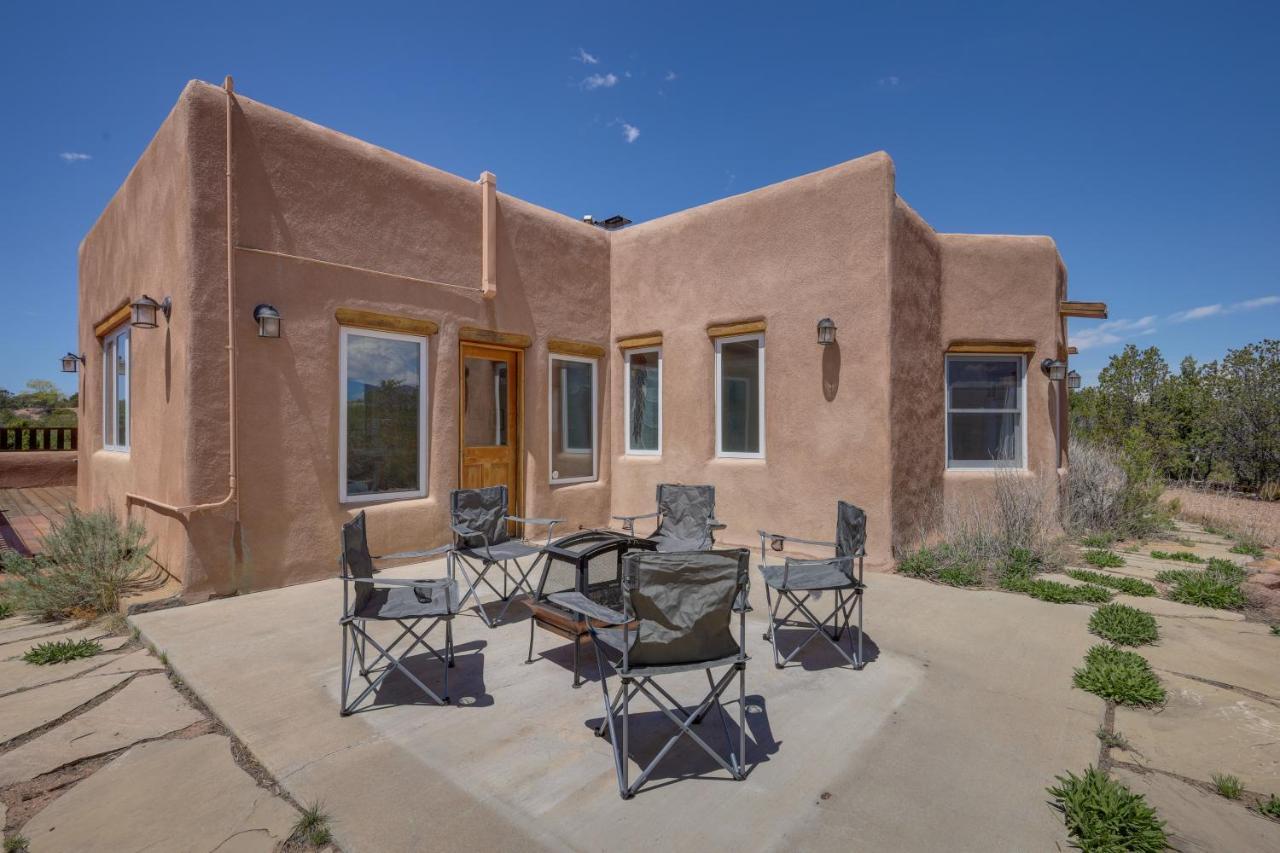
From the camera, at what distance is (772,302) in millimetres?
7160

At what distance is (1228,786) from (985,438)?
6.06m

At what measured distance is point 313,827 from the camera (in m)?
2.15

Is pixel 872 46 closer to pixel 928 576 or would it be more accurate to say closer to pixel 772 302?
pixel 772 302

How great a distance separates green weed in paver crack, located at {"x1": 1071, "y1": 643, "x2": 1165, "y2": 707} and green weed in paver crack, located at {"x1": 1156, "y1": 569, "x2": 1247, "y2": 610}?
7.04ft

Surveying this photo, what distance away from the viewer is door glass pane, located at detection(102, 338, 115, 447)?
746 cm

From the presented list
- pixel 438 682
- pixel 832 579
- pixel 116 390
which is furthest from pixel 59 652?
pixel 832 579

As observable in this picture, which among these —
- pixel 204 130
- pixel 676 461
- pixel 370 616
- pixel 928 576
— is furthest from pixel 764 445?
pixel 204 130

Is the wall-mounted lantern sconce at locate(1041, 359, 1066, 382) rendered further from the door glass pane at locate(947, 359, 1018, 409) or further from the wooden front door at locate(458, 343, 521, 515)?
the wooden front door at locate(458, 343, 521, 515)

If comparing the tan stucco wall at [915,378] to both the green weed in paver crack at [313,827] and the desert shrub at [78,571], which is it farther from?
the desert shrub at [78,571]

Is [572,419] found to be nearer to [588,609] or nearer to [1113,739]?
[588,609]

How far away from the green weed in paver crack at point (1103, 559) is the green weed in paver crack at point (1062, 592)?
1.21 m

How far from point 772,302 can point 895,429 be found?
Result: 2.11m

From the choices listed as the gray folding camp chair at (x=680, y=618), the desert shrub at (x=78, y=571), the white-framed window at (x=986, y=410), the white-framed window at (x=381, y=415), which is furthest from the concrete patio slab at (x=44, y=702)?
the white-framed window at (x=986, y=410)

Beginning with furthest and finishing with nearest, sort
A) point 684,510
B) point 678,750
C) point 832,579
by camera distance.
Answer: point 684,510 < point 832,579 < point 678,750
